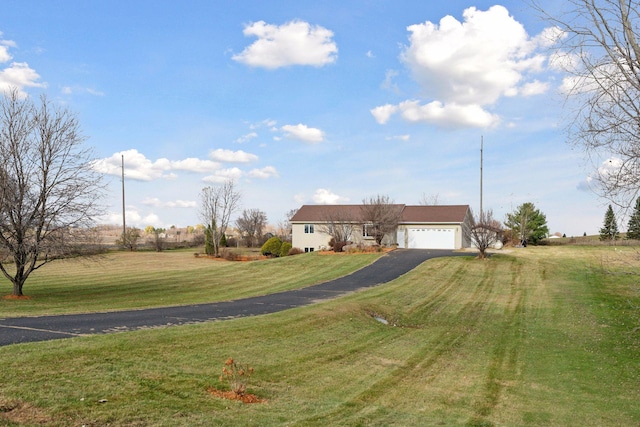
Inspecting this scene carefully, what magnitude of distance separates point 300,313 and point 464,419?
862 centimetres

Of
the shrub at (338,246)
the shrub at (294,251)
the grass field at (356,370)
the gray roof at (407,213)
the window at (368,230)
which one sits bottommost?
the grass field at (356,370)

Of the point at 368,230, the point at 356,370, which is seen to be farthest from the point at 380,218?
the point at 356,370

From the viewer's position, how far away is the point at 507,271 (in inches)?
1192

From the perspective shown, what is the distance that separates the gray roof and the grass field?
24.6 meters

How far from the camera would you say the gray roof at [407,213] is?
44.5 m

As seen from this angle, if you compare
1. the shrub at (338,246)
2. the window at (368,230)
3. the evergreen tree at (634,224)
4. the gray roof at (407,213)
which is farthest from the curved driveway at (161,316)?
the gray roof at (407,213)

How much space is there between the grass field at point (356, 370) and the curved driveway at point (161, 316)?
4.83ft

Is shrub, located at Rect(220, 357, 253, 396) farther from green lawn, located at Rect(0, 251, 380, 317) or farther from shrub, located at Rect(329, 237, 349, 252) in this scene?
shrub, located at Rect(329, 237, 349, 252)

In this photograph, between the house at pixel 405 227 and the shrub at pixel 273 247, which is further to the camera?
the shrub at pixel 273 247

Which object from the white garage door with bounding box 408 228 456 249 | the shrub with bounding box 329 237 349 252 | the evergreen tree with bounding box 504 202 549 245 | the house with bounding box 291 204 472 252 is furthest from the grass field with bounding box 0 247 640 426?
the evergreen tree with bounding box 504 202 549 245

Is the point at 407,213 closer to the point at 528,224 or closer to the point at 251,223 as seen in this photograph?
the point at 528,224

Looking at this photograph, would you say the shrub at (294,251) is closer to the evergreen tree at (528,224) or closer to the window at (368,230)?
the window at (368,230)

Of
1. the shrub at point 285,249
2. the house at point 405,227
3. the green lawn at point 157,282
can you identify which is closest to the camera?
the green lawn at point 157,282

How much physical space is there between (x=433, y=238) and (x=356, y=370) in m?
34.7
